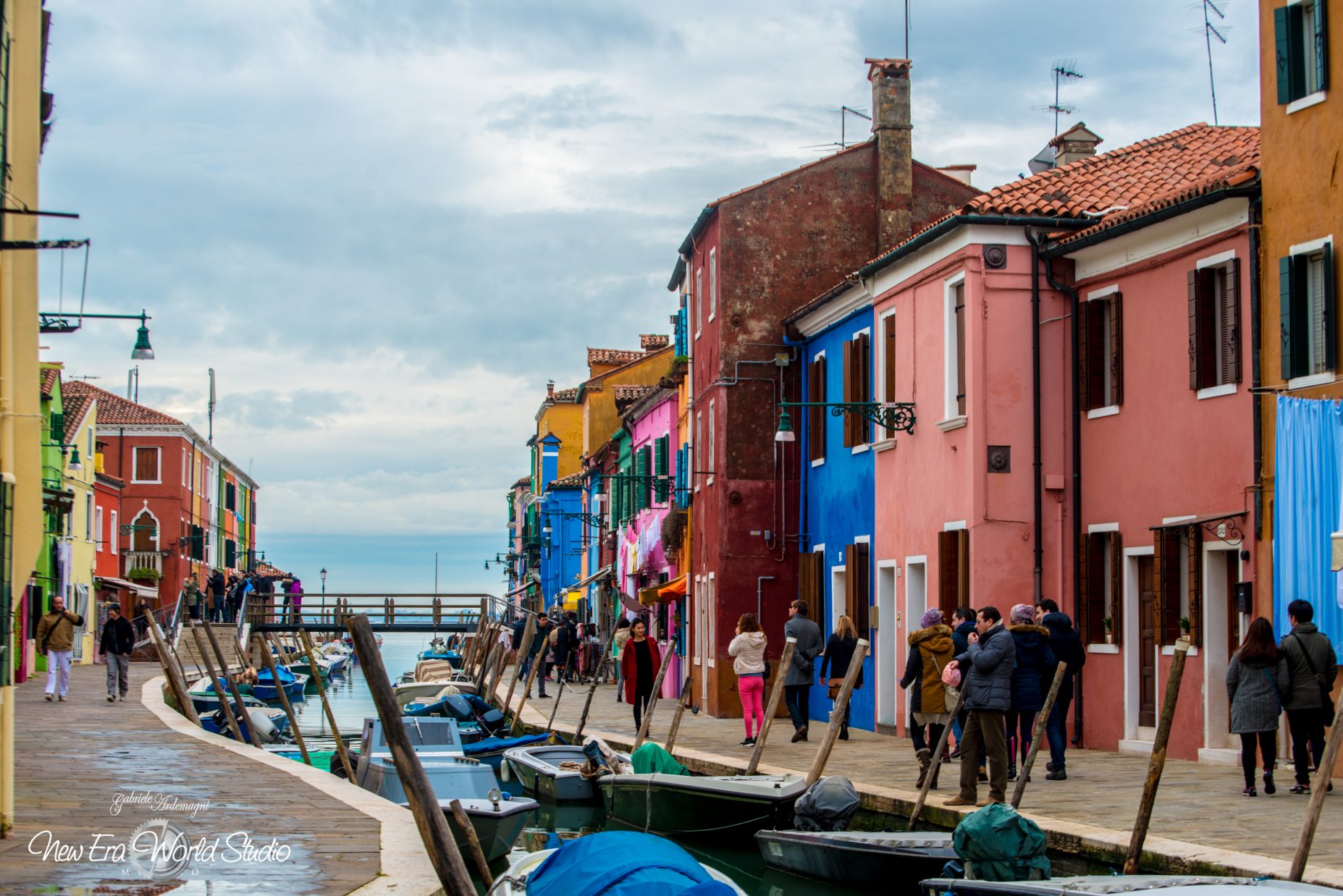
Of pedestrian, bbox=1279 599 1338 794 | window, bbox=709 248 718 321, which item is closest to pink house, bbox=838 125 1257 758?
pedestrian, bbox=1279 599 1338 794

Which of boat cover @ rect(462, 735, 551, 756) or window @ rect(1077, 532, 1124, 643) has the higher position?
window @ rect(1077, 532, 1124, 643)

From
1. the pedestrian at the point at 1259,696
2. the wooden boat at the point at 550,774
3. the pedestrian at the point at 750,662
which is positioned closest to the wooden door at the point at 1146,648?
the pedestrian at the point at 1259,696

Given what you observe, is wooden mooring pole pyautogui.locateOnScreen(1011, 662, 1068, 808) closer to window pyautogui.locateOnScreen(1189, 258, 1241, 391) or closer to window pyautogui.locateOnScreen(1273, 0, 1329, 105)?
window pyautogui.locateOnScreen(1189, 258, 1241, 391)

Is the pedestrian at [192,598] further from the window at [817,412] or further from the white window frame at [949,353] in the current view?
the white window frame at [949,353]

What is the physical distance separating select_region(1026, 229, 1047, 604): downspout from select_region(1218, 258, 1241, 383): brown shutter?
3049 millimetres

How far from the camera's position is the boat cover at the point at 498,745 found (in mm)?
23500

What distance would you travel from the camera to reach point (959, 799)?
14273mm

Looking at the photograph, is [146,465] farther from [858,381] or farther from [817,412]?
[858,381]

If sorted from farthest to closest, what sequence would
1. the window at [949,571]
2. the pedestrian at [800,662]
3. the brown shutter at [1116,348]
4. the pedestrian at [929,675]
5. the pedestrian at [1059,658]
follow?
the pedestrian at [800,662], the window at [949,571], the brown shutter at [1116,348], the pedestrian at [929,675], the pedestrian at [1059,658]

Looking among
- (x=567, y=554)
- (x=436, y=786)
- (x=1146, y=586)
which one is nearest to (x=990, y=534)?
(x=1146, y=586)

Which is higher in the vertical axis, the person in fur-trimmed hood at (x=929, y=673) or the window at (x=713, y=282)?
the window at (x=713, y=282)

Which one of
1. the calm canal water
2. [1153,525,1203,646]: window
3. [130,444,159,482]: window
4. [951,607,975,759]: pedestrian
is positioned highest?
[130,444,159,482]: window

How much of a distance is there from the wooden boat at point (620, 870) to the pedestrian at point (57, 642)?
18947mm

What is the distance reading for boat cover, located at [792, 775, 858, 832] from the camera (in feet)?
47.5
